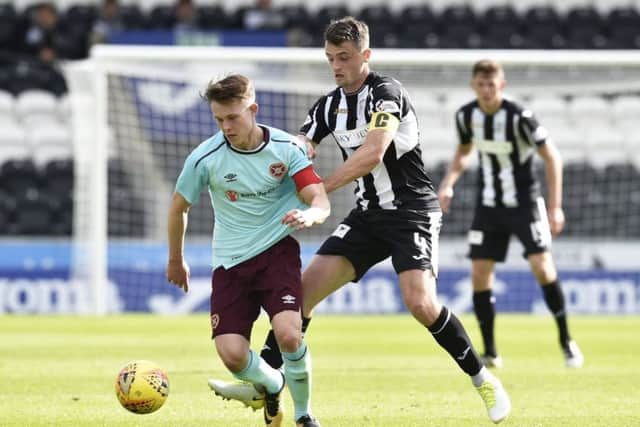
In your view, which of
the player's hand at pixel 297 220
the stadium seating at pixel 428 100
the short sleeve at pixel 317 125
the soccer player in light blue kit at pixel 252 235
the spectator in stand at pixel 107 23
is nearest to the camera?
the player's hand at pixel 297 220

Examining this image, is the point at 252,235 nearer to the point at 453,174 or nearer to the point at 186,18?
→ the point at 453,174

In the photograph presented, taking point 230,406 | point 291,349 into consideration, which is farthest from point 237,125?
point 230,406

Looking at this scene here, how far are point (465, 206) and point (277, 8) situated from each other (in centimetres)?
711

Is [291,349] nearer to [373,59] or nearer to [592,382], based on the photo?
[592,382]

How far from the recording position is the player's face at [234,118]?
568 cm

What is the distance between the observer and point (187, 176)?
231 inches

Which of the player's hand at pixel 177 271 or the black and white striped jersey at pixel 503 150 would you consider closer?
the player's hand at pixel 177 271

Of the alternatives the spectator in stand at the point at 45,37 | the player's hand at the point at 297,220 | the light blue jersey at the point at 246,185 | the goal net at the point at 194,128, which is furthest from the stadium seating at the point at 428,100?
the player's hand at the point at 297,220

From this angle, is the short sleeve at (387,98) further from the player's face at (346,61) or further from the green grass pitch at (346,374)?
the green grass pitch at (346,374)

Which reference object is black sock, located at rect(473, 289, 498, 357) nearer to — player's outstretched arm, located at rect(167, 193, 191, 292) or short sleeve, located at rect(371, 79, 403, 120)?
short sleeve, located at rect(371, 79, 403, 120)

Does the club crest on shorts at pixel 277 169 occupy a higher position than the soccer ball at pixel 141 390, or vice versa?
the club crest on shorts at pixel 277 169

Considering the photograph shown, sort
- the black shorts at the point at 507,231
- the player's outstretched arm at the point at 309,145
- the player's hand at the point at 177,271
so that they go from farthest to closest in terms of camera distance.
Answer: the black shorts at the point at 507,231
the player's outstretched arm at the point at 309,145
the player's hand at the point at 177,271

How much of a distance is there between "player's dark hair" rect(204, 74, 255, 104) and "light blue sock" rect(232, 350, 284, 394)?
120 cm

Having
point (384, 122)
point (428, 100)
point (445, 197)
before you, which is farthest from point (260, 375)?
point (428, 100)
